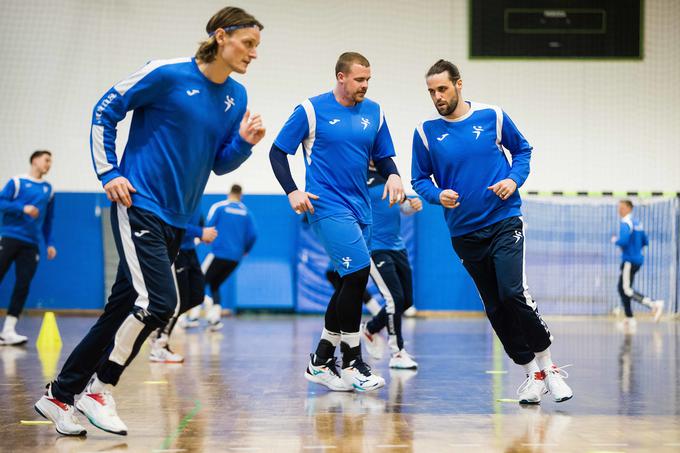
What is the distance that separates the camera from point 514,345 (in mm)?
5250

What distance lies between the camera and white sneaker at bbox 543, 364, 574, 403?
16.3 feet

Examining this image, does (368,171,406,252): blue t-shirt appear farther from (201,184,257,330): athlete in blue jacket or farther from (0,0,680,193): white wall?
(0,0,680,193): white wall

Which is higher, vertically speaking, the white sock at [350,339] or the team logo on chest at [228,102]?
the team logo on chest at [228,102]

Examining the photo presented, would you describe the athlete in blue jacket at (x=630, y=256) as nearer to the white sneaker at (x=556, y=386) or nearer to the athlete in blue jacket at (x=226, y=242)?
the athlete in blue jacket at (x=226, y=242)

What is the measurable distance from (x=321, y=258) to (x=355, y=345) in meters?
9.70

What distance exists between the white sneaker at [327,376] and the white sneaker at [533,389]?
1.19 metres

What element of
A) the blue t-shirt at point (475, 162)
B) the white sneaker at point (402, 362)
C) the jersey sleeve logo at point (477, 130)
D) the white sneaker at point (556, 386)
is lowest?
the white sneaker at point (402, 362)

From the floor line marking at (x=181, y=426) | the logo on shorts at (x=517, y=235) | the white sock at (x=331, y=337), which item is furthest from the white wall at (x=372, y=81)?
the floor line marking at (x=181, y=426)

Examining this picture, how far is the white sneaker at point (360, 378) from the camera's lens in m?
5.58

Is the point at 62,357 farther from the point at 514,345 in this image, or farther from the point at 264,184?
the point at 264,184

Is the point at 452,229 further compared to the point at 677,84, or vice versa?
the point at 677,84

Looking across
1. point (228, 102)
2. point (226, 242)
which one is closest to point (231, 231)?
point (226, 242)

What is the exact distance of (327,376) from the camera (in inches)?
228

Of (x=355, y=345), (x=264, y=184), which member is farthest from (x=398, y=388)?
(x=264, y=184)
